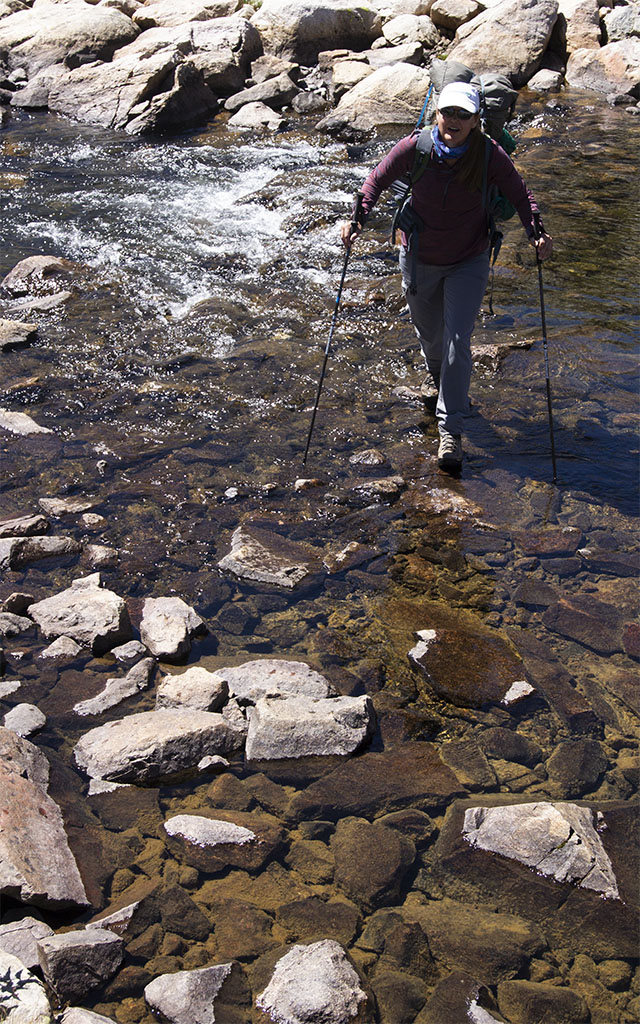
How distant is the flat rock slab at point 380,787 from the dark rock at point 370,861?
0.12m

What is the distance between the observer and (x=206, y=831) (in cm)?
439

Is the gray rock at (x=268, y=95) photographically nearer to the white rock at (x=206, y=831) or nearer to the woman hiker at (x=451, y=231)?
the woman hiker at (x=451, y=231)

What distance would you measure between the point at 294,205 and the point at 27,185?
5.06m

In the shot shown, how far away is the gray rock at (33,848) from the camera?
3.82m

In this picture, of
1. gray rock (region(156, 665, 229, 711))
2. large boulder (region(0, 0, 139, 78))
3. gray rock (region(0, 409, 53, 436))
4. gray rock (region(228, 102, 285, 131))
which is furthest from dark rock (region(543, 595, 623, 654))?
large boulder (region(0, 0, 139, 78))

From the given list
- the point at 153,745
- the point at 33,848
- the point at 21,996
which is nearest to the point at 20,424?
the point at 153,745

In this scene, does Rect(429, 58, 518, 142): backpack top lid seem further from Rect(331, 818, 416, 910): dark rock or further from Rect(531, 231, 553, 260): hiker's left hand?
Rect(331, 818, 416, 910): dark rock

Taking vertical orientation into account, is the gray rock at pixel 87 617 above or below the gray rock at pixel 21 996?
below

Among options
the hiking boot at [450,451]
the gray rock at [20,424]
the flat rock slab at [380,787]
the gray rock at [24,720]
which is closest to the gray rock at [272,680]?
the flat rock slab at [380,787]

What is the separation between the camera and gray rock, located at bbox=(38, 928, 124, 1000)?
350 cm

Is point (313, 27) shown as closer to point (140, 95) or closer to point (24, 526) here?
point (140, 95)

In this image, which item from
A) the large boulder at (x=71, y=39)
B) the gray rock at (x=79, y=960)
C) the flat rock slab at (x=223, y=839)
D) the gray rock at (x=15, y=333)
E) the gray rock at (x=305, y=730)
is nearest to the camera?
the gray rock at (x=79, y=960)

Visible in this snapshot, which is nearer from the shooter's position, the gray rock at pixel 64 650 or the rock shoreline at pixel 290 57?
the gray rock at pixel 64 650

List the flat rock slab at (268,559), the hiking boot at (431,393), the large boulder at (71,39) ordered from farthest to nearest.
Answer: the large boulder at (71,39)
the hiking boot at (431,393)
the flat rock slab at (268,559)
